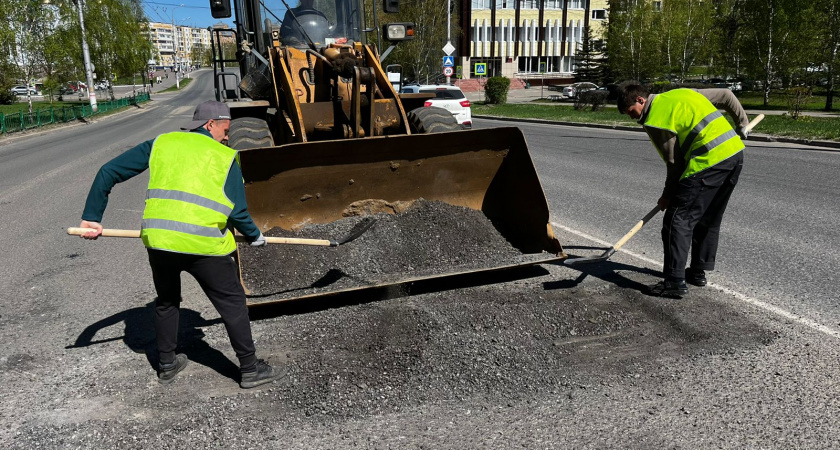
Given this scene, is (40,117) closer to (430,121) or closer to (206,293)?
(430,121)

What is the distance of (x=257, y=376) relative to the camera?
3.50 m

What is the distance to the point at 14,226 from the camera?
7781 mm

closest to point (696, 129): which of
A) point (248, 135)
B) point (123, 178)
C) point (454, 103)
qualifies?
point (123, 178)

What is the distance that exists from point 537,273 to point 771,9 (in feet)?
92.4

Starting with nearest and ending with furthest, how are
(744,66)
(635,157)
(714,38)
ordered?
(635,157) < (744,66) < (714,38)

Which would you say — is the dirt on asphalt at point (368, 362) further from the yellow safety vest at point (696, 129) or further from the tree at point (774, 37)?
the tree at point (774, 37)

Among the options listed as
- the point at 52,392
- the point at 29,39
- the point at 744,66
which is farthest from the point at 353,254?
the point at 744,66

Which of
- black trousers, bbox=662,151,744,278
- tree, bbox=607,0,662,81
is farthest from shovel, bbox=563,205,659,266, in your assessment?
tree, bbox=607,0,662,81

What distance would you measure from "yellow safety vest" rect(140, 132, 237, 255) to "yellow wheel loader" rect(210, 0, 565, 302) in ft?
4.70

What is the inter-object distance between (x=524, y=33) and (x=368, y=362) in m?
58.8

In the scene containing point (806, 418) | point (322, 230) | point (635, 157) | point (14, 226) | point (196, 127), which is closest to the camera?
point (806, 418)

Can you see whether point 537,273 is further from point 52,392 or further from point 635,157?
point 635,157

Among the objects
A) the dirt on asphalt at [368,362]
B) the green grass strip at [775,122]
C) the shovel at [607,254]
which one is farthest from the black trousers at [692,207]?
the green grass strip at [775,122]

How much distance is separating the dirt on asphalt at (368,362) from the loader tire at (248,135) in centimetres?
178
